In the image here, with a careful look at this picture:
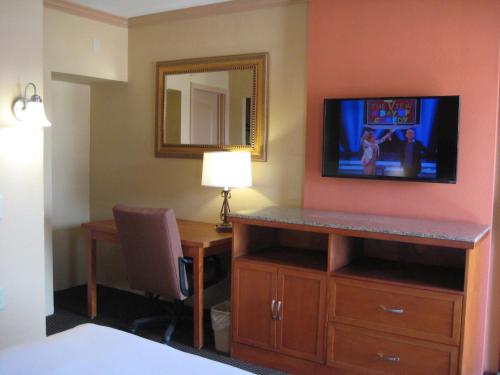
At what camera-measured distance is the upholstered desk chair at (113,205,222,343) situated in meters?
3.16

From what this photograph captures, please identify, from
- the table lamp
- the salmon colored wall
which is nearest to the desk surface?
the table lamp

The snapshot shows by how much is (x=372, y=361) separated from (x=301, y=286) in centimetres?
53

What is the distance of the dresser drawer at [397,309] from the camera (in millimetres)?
2525

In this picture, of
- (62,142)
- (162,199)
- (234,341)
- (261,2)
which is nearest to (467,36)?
(261,2)

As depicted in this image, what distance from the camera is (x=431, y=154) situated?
2965mm

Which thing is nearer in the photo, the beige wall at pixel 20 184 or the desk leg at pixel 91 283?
the beige wall at pixel 20 184

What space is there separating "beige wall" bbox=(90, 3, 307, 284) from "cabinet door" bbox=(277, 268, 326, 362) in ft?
2.44

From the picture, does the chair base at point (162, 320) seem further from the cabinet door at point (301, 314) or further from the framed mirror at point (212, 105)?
the framed mirror at point (212, 105)

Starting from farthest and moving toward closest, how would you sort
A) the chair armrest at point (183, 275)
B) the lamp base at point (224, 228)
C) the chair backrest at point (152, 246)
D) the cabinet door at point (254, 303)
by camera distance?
the lamp base at point (224, 228), the chair armrest at point (183, 275), the chair backrest at point (152, 246), the cabinet door at point (254, 303)

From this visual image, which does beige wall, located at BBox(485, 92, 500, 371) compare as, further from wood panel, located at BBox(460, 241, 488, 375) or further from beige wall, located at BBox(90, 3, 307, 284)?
beige wall, located at BBox(90, 3, 307, 284)

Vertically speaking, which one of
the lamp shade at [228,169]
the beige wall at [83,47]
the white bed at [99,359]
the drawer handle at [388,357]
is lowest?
the drawer handle at [388,357]

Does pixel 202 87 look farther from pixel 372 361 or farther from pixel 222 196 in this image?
pixel 372 361

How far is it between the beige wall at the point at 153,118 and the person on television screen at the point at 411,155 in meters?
0.73

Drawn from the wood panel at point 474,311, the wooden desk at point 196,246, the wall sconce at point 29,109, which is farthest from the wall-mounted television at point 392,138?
the wall sconce at point 29,109
